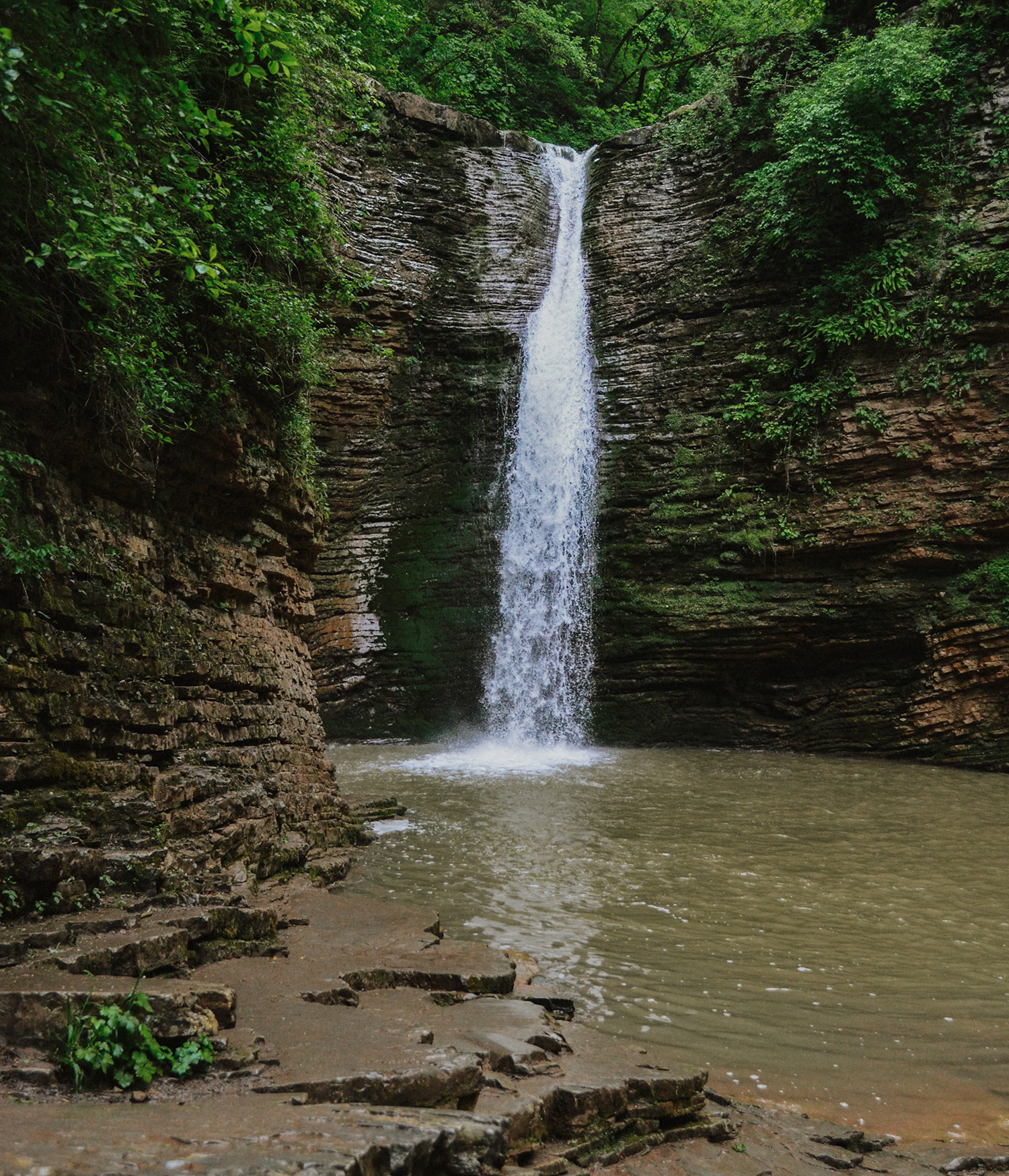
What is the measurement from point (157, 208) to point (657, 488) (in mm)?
11296

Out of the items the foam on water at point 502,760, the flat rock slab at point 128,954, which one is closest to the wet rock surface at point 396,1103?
the flat rock slab at point 128,954

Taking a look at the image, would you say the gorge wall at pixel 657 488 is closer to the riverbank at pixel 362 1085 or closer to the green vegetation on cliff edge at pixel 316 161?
the green vegetation on cliff edge at pixel 316 161

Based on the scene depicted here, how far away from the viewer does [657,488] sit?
14.8 meters

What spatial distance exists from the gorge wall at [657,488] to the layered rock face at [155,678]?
6.21 meters

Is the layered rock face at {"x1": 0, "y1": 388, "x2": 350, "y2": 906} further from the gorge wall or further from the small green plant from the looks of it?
the small green plant

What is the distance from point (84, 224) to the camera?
4.12 m

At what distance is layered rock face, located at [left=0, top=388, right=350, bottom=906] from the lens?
425 cm

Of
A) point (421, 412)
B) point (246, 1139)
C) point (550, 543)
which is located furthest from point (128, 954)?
point (421, 412)

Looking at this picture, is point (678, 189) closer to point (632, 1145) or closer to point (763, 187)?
point (763, 187)

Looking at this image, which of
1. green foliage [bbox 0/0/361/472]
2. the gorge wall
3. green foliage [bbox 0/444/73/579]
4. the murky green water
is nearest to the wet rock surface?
the murky green water

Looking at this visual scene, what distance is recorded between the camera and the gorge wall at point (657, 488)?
12742 mm

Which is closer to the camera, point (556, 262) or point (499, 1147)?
point (499, 1147)

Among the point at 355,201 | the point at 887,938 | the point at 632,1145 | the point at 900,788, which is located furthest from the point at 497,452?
the point at 632,1145

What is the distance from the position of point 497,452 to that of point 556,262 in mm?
4647
